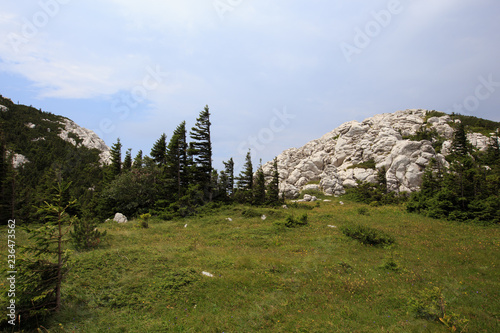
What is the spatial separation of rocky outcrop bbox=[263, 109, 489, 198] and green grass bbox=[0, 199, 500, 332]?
138ft

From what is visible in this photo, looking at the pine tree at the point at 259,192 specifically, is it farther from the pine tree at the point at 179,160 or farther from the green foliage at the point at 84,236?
the green foliage at the point at 84,236

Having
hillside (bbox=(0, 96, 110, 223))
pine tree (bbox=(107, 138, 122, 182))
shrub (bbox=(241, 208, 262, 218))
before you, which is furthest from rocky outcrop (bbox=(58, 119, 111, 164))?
shrub (bbox=(241, 208, 262, 218))

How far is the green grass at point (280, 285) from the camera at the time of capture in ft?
27.9

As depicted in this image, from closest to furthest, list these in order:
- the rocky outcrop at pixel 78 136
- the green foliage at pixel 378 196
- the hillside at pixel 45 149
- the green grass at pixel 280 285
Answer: the green grass at pixel 280 285, the green foliage at pixel 378 196, the hillside at pixel 45 149, the rocky outcrop at pixel 78 136

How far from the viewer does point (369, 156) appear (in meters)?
74.2

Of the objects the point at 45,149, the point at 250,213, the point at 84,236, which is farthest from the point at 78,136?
the point at 84,236

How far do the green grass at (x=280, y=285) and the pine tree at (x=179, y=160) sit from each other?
55.9ft

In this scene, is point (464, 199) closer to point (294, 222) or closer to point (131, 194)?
point (294, 222)

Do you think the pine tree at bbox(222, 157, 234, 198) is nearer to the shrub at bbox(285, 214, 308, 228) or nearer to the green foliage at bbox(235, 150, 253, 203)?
the green foliage at bbox(235, 150, 253, 203)

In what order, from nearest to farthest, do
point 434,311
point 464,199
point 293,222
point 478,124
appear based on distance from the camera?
point 434,311 < point 293,222 < point 464,199 < point 478,124

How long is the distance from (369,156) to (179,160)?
210 ft

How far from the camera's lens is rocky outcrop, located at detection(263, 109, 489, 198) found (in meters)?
58.0

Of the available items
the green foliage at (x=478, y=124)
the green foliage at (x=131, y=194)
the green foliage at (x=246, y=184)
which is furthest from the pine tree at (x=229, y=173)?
the green foliage at (x=478, y=124)

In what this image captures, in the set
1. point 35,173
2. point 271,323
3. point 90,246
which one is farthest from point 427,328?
point 35,173
